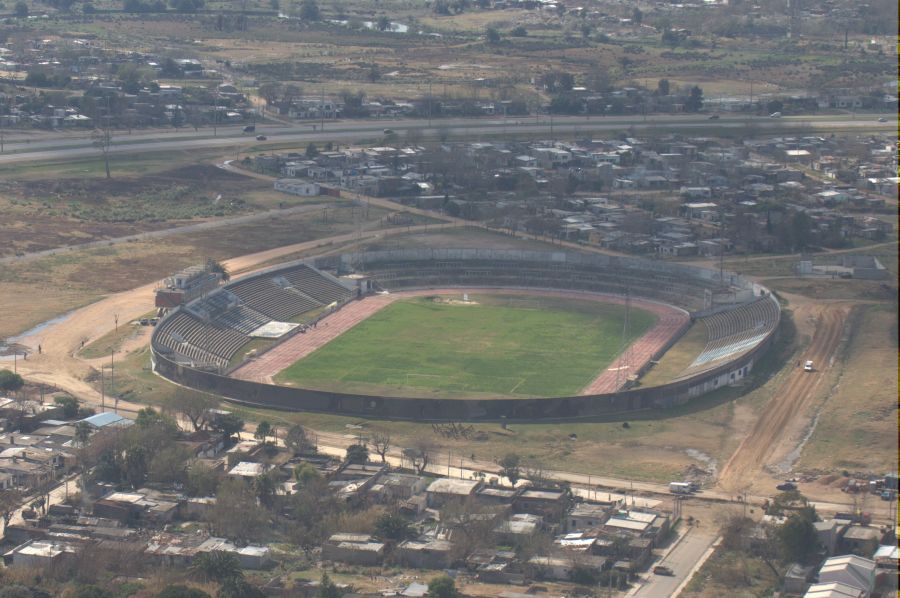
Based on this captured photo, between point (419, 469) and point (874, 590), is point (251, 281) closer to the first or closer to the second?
point (419, 469)

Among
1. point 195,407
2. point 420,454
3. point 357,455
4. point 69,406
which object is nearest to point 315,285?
point 69,406

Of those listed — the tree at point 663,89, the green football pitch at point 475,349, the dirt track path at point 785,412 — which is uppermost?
the tree at point 663,89

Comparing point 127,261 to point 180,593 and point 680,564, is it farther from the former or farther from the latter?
point 180,593

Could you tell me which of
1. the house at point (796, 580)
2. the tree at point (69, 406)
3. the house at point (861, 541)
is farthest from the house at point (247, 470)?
the house at point (861, 541)

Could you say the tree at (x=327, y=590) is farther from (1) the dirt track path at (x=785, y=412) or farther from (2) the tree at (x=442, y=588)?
(1) the dirt track path at (x=785, y=412)

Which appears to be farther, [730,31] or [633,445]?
[730,31]

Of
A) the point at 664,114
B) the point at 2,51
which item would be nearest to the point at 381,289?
the point at 664,114
